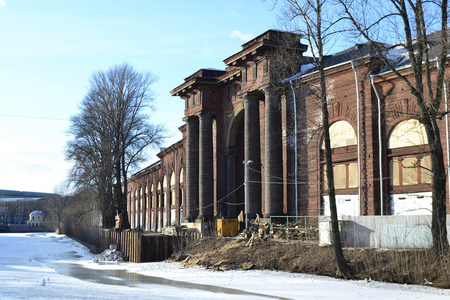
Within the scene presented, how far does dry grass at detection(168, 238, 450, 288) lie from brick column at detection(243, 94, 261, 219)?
4825 mm

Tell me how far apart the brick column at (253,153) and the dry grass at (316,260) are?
15.8 ft

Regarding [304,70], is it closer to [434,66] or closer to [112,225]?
[434,66]

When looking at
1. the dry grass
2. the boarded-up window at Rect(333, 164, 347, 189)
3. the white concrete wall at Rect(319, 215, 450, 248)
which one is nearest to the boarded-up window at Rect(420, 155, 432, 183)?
the white concrete wall at Rect(319, 215, 450, 248)

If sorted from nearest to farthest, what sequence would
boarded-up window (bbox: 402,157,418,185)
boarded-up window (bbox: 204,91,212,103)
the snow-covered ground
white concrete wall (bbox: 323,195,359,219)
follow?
the snow-covered ground
boarded-up window (bbox: 402,157,418,185)
white concrete wall (bbox: 323,195,359,219)
boarded-up window (bbox: 204,91,212,103)

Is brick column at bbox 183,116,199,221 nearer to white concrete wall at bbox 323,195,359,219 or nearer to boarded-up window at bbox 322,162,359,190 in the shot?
boarded-up window at bbox 322,162,359,190

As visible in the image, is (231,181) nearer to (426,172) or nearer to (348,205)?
(348,205)

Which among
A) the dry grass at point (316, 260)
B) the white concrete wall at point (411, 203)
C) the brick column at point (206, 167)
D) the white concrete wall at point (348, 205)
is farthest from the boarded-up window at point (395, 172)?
the brick column at point (206, 167)

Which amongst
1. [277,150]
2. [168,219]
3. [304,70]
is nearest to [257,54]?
[304,70]

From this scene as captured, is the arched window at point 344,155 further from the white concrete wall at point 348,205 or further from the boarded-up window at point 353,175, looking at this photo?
the white concrete wall at point 348,205

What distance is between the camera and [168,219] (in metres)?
63.1

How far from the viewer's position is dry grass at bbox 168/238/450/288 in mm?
19672

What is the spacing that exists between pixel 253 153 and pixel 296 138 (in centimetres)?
456

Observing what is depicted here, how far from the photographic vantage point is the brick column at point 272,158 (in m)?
35.6

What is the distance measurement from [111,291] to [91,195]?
1858 inches
